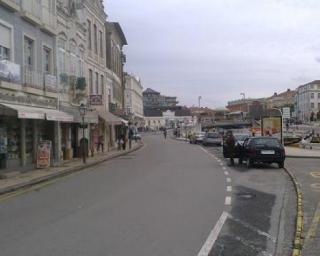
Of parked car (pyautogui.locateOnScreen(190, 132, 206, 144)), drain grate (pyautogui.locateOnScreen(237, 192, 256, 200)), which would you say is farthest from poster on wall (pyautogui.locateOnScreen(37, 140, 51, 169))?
parked car (pyautogui.locateOnScreen(190, 132, 206, 144))

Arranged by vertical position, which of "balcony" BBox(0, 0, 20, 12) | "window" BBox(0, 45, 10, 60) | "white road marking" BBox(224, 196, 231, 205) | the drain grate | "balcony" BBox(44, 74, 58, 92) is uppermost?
"balcony" BBox(0, 0, 20, 12)

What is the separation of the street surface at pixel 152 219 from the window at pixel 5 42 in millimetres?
6635

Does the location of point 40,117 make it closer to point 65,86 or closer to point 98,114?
point 65,86

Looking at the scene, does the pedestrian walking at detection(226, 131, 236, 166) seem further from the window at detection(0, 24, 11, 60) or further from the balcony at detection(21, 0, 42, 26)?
the window at detection(0, 24, 11, 60)

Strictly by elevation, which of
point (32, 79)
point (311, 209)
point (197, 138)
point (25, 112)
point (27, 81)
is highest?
point (32, 79)

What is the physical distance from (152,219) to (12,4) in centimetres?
1544

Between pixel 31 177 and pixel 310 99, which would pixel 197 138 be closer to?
pixel 31 177

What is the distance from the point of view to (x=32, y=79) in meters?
26.5

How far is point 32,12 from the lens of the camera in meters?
27.0

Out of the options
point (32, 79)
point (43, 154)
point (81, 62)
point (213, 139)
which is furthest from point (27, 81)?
point (213, 139)

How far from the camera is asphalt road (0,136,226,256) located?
873 cm

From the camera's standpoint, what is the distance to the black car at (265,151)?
84.9ft

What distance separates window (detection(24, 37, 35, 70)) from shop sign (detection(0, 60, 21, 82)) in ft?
6.35

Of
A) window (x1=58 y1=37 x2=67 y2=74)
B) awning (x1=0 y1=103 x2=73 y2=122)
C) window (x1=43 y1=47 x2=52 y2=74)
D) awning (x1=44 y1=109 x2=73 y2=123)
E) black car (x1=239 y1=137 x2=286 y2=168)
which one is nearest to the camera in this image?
awning (x1=0 y1=103 x2=73 y2=122)
